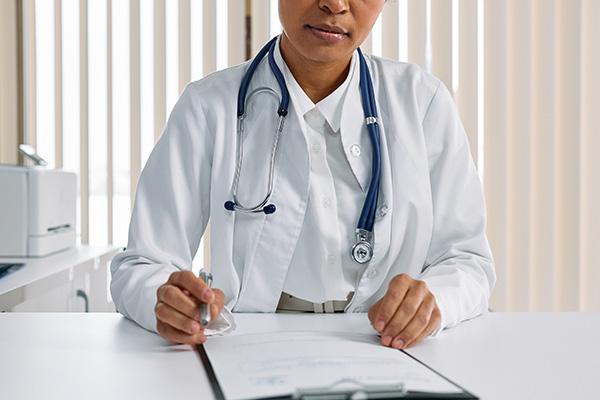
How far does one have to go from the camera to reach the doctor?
1.16 m

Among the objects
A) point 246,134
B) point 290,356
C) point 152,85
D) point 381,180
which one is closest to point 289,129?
point 246,134

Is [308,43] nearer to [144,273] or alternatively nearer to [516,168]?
[144,273]

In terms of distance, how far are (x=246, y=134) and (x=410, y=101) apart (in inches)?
14.7

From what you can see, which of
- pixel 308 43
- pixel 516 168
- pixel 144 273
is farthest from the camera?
pixel 516 168

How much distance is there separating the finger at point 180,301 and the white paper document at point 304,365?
55 mm

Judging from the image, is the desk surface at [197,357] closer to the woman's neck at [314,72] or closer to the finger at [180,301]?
the finger at [180,301]

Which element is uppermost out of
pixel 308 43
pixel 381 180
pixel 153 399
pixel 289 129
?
pixel 308 43

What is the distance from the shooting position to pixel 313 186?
1230 millimetres

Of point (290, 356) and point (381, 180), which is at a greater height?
point (381, 180)

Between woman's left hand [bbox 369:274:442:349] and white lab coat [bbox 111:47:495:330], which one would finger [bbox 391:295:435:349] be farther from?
white lab coat [bbox 111:47:495:330]

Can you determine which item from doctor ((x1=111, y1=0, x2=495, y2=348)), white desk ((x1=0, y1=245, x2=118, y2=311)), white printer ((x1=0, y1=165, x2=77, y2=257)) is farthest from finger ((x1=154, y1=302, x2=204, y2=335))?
white printer ((x1=0, y1=165, x2=77, y2=257))

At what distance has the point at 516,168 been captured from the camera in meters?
2.81

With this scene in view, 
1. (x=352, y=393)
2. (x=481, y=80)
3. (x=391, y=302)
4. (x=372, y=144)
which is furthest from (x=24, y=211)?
(x=481, y=80)

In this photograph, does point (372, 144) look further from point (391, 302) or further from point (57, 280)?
point (57, 280)
